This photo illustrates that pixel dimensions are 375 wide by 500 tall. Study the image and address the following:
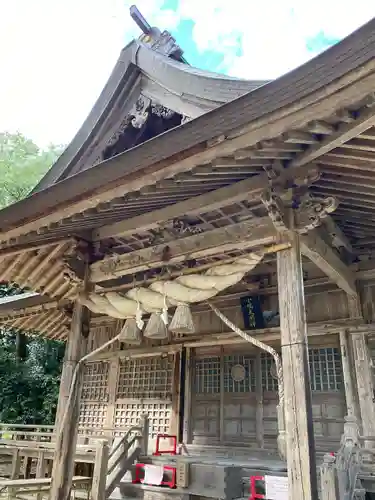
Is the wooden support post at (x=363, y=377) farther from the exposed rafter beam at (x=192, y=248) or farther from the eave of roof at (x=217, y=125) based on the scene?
the eave of roof at (x=217, y=125)

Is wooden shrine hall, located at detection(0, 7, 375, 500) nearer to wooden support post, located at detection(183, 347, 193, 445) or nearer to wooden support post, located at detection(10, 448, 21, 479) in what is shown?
wooden support post, located at detection(183, 347, 193, 445)

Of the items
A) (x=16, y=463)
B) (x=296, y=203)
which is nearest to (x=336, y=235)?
(x=296, y=203)

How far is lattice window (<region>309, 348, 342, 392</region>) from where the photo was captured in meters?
7.18

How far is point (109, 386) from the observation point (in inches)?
388

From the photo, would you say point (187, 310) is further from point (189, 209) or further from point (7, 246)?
point (7, 246)

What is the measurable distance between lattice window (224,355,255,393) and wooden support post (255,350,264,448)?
11cm

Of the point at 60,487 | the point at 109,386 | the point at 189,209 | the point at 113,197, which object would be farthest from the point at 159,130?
the point at 109,386

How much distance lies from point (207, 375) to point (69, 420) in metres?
3.59

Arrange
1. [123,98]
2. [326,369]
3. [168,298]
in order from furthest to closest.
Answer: [326,369] → [123,98] → [168,298]

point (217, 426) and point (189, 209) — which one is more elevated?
point (189, 209)

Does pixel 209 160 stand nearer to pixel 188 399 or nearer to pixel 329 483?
pixel 329 483

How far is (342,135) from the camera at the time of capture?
337cm

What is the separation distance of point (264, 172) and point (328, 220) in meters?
1.51

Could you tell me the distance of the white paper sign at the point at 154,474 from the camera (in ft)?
21.5
